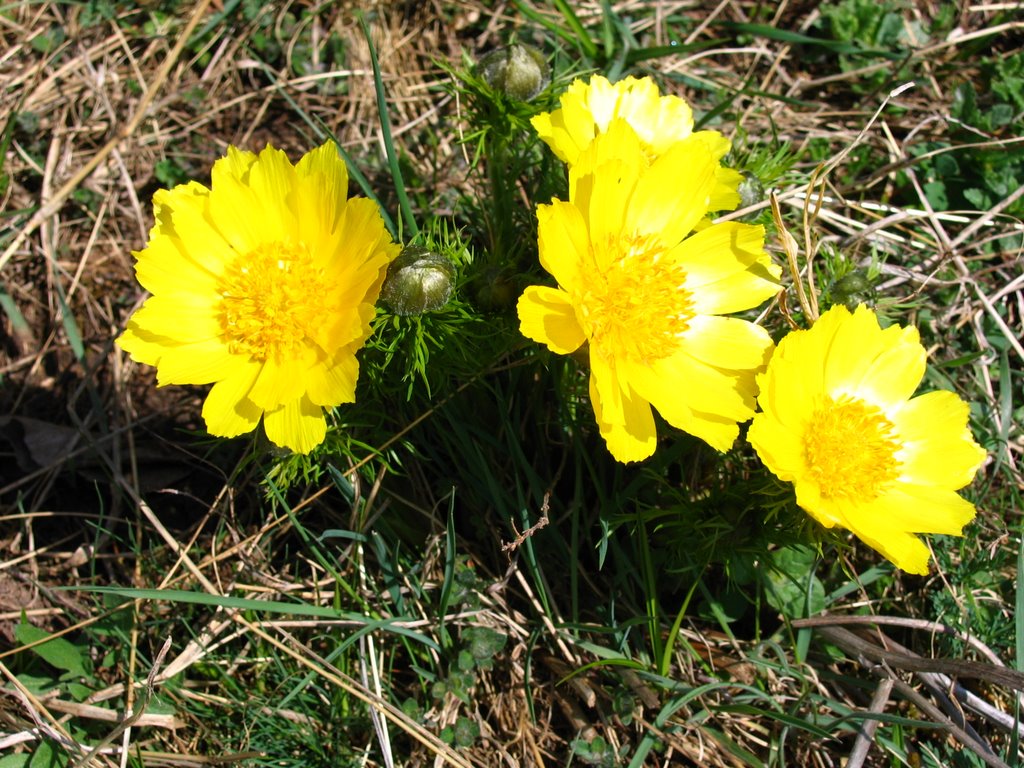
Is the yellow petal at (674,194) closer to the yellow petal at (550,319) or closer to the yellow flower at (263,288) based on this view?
the yellow petal at (550,319)

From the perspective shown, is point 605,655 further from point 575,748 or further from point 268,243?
point 268,243

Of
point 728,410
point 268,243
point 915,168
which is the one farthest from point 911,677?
point 268,243

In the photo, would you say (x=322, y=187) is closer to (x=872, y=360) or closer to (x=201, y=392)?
(x=201, y=392)

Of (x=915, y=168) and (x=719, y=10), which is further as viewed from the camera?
(x=719, y=10)

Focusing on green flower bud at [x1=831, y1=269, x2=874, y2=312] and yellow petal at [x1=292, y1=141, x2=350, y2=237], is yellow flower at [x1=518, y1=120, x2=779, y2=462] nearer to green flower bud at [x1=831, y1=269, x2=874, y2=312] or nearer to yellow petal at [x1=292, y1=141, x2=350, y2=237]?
green flower bud at [x1=831, y1=269, x2=874, y2=312]

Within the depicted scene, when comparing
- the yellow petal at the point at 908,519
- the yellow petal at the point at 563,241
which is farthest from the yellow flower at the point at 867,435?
the yellow petal at the point at 563,241
